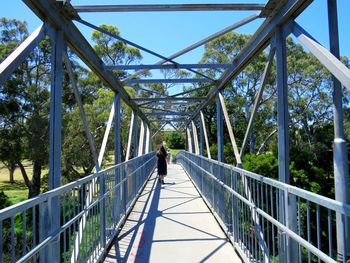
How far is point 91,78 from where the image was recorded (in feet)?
89.9

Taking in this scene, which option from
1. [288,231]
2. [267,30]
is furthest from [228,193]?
[288,231]

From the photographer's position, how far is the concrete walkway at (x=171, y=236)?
5.10 m

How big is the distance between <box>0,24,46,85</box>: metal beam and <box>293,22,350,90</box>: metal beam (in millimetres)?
2792

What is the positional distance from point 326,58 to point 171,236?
3.99 metres

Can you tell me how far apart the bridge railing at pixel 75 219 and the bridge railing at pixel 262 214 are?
1865 millimetres

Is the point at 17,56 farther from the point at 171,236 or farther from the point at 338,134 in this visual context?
the point at 171,236

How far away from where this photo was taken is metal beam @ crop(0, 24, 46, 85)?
3129 millimetres

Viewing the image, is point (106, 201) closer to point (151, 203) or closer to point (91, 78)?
point (151, 203)

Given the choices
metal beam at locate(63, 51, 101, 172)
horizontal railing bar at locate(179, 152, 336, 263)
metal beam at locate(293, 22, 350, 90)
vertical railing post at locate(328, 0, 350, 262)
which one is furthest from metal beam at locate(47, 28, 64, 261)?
vertical railing post at locate(328, 0, 350, 262)

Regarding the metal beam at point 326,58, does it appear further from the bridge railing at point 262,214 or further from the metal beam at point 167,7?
the metal beam at point 167,7

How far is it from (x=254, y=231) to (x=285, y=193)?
4.99ft

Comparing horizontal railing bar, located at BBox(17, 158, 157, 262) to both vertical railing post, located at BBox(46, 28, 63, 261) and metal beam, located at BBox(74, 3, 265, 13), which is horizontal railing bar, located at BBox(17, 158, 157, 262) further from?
metal beam, located at BBox(74, 3, 265, 13)

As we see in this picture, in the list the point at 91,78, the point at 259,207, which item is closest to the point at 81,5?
the point at 259,207

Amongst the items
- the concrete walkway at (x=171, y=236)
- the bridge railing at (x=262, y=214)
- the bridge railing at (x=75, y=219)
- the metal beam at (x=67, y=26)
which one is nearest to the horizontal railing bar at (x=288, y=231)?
the bridge railing at (x=262, y=214)
